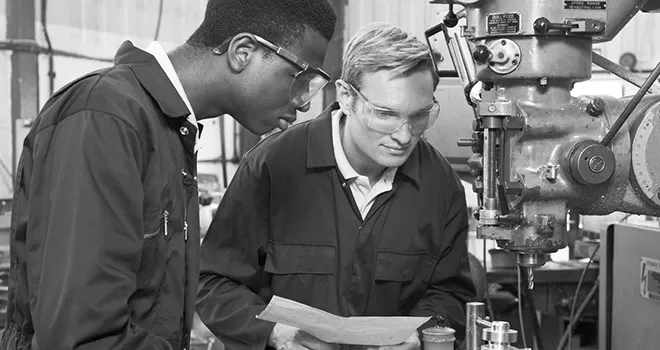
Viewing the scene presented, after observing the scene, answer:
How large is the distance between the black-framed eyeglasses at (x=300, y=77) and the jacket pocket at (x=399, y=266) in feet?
1.61

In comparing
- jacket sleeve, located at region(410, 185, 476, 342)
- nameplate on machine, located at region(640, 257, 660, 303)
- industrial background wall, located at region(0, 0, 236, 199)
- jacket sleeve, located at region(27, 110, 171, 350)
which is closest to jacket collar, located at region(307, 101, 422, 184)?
jacket sleeve, located at region(410, 185, 476, 342)

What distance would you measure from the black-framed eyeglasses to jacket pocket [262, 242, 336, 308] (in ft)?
1.48

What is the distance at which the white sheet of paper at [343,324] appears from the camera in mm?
1286

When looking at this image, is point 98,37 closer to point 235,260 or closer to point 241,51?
point 235,260

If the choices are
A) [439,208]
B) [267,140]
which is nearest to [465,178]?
[439,208]

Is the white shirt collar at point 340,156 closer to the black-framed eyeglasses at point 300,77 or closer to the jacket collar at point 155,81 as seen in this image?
the black-framed eyeglasses at point 300,77

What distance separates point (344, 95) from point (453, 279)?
17.8 inches

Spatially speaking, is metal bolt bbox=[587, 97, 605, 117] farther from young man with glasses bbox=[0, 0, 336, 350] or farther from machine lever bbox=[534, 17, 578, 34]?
young man with glasses bbox=[0, 0, 336, 350]

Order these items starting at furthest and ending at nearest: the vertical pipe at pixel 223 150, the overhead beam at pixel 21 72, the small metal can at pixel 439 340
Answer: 1. the vertical pipe at pixel 223 150
2. the overhead beam at pixel 21 72
3. the small metal can at pixel 439 340

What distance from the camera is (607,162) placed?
121 centimetres

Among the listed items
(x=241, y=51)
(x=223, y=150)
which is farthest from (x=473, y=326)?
(x=223, y=150)

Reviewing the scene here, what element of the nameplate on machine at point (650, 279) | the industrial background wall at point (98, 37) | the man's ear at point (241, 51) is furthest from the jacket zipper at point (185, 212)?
the industrial background wall at point (98, 37)

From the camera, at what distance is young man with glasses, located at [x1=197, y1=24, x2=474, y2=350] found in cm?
160

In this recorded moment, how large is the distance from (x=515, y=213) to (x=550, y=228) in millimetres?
66
